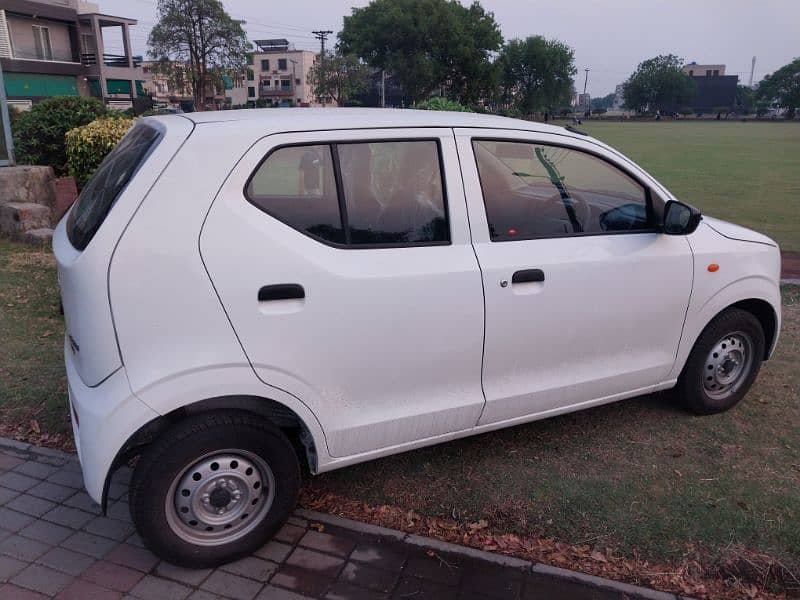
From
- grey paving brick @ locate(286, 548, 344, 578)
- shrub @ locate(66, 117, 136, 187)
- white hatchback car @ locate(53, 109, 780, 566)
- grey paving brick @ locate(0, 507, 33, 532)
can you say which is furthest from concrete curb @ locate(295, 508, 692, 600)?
shrub @ locate(66, 117, 136, 187)

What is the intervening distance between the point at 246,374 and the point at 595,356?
75.8 inches

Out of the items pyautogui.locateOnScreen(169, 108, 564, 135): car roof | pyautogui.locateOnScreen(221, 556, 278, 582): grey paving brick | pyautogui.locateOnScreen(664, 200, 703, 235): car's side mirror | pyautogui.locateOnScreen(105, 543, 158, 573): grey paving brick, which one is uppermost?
pyautogui.locateOnScreen(169, 108, 564, 135): car roof

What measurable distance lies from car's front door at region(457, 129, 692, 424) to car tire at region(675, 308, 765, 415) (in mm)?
293

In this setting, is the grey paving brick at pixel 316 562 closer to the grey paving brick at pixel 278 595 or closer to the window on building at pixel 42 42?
the grey paving brick at pixel 278 595

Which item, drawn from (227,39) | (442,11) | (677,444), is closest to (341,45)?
(442,11)

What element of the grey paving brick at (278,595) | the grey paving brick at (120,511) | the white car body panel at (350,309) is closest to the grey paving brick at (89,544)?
the grey paving brick at (120,511)

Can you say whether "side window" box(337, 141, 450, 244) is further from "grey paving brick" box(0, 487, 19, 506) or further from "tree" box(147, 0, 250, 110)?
"tree" box(147, 0, 250, 110)

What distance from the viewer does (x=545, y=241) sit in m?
3.44

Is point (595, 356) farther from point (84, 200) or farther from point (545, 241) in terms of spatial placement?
point (84, 200)

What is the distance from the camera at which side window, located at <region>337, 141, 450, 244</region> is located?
10.1 ft

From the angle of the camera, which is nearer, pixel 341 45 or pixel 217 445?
pixel 217 445

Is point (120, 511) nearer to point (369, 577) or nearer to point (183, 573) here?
point (183, 573)

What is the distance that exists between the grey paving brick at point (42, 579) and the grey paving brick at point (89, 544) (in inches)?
6.4

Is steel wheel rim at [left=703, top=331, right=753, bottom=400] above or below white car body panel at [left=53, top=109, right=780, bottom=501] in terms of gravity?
below
